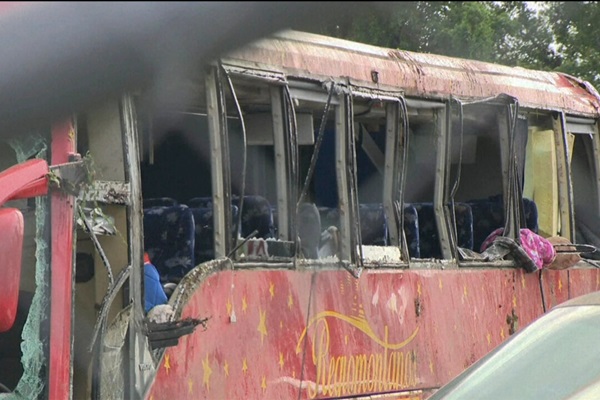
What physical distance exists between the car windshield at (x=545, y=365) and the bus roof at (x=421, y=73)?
84.2 inches

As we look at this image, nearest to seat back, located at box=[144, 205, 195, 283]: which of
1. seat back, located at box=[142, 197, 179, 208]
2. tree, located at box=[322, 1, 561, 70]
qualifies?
seat back, located at box=[142, 197, 179, 208]

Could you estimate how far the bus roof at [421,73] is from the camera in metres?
6.52

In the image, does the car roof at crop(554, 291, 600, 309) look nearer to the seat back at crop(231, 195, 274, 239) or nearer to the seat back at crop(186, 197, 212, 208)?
the seat back at crop(231, 195, 274, 239)

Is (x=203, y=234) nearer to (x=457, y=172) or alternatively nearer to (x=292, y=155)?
(x=292, y=155)

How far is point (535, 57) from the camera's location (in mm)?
16547

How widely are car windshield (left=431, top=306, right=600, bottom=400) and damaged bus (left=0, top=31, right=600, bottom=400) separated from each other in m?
1.39

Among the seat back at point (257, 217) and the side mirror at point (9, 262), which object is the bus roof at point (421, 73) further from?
the side mirror at point (9, 262)

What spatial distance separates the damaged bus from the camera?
4902mm

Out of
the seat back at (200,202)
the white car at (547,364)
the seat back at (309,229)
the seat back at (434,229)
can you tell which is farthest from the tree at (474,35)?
the white car at (547,364)

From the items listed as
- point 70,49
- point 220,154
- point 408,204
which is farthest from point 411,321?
point 70,49

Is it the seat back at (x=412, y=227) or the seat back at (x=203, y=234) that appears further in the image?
the seat back at (x=412, y=227)

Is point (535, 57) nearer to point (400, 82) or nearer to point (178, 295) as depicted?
point (400, 82)

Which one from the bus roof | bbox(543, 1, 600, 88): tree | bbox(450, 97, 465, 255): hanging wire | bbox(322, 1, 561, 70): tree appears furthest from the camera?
bbox(322, 1, 561, 70): tree

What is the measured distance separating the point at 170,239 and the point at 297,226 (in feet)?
2.34
